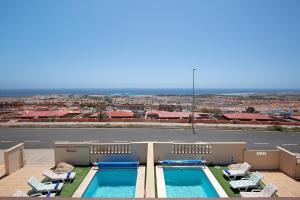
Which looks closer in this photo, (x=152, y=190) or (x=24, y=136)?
(x=152, y=190)

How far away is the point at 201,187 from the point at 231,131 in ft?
52.5

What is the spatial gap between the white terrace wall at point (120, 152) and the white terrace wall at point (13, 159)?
3693 millimetres

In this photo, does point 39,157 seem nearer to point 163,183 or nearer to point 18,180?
point 18,180

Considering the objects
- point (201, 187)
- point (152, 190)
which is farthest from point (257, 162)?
point (152, 190)

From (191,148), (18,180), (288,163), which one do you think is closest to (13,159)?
(18,180)

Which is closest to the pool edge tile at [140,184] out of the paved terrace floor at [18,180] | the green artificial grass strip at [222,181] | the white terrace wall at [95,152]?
the white terrace wall at [95,152]

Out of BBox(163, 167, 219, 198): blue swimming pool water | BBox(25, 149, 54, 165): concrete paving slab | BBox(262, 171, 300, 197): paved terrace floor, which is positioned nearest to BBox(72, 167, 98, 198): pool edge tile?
BBox(25, 149, 54, 165): concrete paving slab

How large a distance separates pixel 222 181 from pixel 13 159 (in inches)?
393

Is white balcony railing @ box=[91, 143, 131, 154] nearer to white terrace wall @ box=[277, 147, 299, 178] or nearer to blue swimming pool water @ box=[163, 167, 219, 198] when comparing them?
blue swimming pool water @ box=[163, 167, 219, 198]

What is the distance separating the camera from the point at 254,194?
938 centimetres

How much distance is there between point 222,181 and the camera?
11062 millimetres

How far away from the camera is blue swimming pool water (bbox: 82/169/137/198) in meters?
10.7

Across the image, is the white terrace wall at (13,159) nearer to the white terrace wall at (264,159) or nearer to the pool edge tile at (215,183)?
the pool edge tile at (215,183)

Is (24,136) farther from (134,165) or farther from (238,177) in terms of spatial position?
(238,177)
